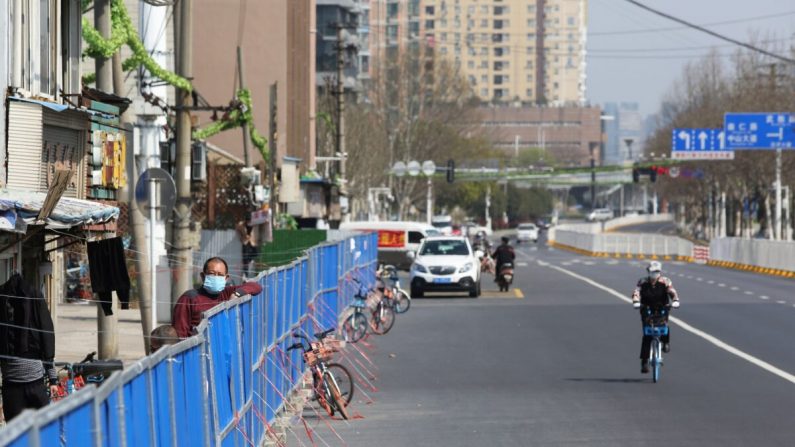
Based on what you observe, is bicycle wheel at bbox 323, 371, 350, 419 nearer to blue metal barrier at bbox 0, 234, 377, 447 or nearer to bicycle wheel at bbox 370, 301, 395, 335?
blue metal barrier at bbox 0, 234, 377, 447

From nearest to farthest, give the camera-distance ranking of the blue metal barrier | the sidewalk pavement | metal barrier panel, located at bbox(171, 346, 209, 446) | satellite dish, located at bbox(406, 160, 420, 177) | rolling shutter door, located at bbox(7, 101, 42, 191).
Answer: the blue metal barrier → metal barrier panel, located at bbox(171, 346, 209, 446) → rolling shutter door, located at bbox(7, 101, 42, 191) → the sidewalk pavement → satellite dish, located at bbox(406, 160, 420, 177)

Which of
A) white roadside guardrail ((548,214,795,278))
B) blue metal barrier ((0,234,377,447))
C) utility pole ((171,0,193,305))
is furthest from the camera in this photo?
white roadside guardrail ((548,214,795,278))

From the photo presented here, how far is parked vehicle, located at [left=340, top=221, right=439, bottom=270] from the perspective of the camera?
190 ft

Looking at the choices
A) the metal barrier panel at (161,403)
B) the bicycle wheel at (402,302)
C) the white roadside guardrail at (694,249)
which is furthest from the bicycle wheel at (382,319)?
the white roadside guardrail at (694,249)

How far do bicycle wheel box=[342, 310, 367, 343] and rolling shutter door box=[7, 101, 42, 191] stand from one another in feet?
35.9

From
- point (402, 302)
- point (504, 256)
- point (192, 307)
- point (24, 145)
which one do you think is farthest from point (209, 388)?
point (504, 256)

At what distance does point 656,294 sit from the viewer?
2073 cm

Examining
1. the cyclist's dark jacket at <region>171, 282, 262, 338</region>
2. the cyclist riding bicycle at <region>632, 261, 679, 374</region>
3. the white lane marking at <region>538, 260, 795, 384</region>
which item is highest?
the cyclist's dark jacket at <region>171, 282, 262, 338</region>

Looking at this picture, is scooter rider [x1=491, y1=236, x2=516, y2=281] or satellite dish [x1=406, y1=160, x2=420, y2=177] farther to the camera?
satellite dish [x1=406, y1=160, x2=420, y2=177]

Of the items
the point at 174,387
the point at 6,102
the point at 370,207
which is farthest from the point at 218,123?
the point at 370,207

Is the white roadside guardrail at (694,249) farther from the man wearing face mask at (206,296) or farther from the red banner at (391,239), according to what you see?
the man wearing face mask at (206,296)

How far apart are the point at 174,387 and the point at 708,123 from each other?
3917 inches

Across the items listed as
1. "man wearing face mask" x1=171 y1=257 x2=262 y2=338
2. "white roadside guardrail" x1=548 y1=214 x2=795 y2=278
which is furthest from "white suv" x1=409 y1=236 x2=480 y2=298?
"man wearing face mask" x1=171 y1=257 x2=262 y2=338

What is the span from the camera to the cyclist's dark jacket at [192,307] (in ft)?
46.8
